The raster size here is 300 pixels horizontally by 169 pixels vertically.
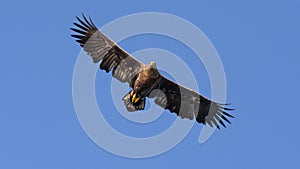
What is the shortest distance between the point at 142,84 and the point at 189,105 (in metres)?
2.08

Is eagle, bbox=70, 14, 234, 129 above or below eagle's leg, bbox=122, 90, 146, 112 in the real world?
above

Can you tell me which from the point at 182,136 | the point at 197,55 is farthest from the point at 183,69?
the point at 182,136

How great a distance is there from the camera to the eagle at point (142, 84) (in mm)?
16141

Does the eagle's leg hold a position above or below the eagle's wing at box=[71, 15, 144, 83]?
below

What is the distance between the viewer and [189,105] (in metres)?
17.5

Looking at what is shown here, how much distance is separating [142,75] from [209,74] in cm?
181

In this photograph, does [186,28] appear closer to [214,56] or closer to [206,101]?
[214,56]

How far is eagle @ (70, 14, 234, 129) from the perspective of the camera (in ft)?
53.0

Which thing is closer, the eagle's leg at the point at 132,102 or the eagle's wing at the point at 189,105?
the eagle's leg at the point at 132,102

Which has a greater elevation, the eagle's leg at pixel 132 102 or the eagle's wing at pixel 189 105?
the eagle's wing at pixel 189 105

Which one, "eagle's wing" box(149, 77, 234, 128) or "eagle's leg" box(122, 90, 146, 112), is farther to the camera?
"eagle's wing" box(149, 77, 234, 128)

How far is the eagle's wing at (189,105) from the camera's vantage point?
676 inches

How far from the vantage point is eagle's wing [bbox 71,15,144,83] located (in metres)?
16.4

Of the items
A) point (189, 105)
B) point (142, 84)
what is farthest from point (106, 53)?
point (189, 105)
